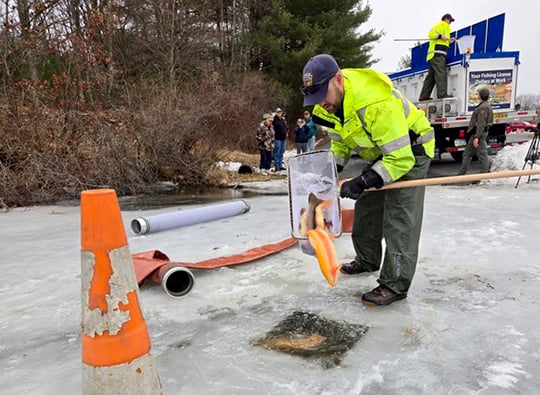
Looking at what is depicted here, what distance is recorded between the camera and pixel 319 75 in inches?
97.7

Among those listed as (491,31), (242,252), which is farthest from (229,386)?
(491,31)

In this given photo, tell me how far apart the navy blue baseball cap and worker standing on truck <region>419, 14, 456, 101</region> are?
7.29 meters

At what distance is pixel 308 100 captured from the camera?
2588 millimetres

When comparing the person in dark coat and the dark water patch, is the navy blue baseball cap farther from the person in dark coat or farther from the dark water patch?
the person in dark coat

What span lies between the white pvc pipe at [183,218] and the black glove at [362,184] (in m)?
2.70

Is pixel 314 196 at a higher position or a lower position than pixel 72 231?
higher

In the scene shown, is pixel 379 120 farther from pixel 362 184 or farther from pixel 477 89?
pixel 477 89

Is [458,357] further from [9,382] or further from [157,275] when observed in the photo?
[9,382]

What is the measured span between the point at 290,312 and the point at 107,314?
1.28 m

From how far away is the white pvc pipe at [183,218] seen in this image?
4.66 metres

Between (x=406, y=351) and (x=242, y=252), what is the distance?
1974 mm

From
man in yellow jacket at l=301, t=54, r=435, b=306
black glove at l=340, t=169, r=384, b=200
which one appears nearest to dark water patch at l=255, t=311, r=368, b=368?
man in yellow jacket at l=301, t=54, r=435, b=306

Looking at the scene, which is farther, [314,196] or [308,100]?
[314,196]

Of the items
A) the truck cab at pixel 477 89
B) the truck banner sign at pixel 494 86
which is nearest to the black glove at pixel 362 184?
the truck cab at pixel 477 89
